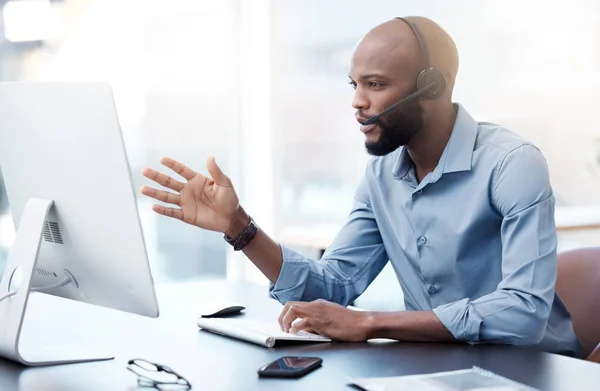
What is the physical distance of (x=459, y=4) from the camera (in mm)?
3658

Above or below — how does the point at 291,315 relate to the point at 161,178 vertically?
below

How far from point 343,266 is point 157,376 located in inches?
33.3

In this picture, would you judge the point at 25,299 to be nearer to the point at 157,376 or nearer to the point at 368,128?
the point at 157,376

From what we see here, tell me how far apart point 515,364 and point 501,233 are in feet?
1.38

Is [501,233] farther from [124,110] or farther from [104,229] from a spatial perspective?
[124,110]

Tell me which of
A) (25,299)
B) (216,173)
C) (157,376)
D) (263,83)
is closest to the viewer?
(157,376)

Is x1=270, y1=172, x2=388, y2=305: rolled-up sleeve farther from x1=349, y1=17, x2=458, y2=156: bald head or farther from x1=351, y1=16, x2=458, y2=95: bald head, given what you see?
x1=351, y1=16, x2=458, y2=95: bald head

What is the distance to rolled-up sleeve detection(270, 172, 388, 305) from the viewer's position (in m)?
1.87

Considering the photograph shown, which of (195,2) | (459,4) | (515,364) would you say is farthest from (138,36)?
(515,364)

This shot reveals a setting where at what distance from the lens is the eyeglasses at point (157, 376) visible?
3.98 feet

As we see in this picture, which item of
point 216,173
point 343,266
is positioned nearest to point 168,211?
point 216,173

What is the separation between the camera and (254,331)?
1.55 m

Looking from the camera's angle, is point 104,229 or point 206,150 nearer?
point 104,229

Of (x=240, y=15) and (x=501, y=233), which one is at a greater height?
(x=240, y=15)
